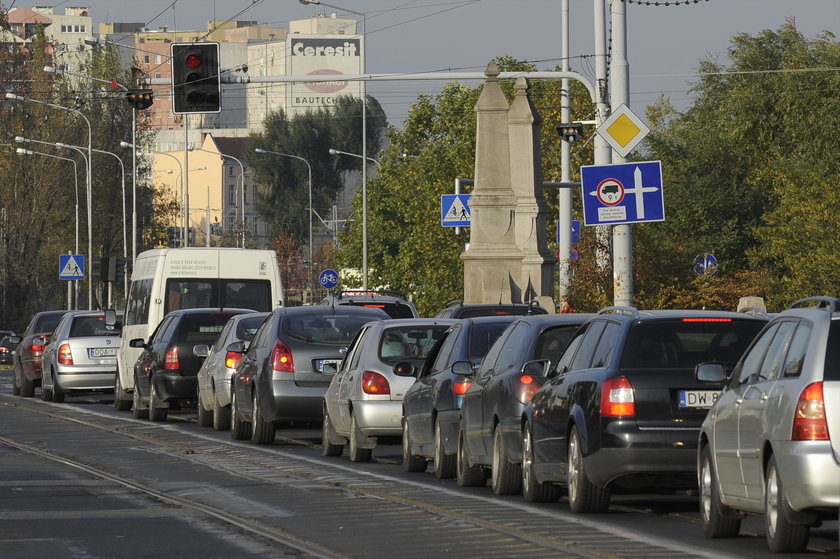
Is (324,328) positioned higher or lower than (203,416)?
higher

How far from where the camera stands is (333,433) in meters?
20.3

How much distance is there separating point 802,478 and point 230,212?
162918 millimetres

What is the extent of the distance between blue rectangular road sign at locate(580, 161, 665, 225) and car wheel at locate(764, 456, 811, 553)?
10315 mm

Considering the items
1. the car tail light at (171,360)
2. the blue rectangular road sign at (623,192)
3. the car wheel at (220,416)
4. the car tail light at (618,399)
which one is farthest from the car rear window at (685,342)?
the car tail light at (171,360)

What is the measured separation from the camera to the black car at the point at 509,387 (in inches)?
590

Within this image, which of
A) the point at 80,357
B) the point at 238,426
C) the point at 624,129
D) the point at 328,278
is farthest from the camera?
the point at 328,278

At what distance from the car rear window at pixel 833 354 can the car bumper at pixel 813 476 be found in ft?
1.14

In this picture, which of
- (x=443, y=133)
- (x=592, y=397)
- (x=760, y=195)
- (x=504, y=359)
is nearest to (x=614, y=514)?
(x=592, y=397)

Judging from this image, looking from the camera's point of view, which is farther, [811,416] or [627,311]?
[627,311]

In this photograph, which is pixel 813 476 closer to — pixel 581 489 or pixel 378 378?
pixel 581 489

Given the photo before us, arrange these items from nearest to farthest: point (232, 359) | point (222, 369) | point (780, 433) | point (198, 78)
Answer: point (780, 433) → point (232, 359) → point (222, 369) → point (198, 78)

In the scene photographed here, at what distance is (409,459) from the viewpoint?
18.3 metres

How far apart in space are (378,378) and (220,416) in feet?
22.8

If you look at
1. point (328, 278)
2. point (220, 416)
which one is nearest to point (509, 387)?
point (220, 416)
